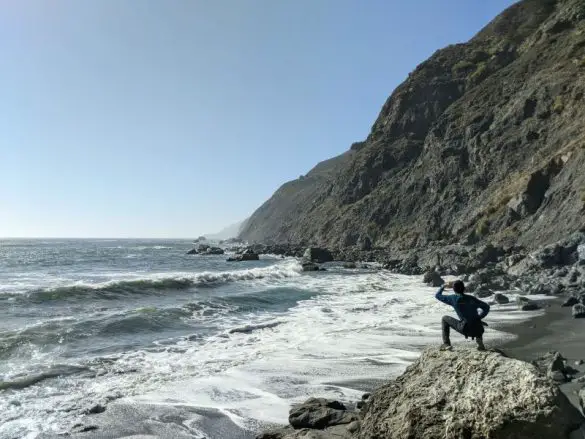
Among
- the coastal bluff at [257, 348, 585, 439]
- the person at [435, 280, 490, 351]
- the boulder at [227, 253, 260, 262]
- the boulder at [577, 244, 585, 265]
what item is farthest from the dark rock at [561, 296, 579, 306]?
the boulder at [227, 253, 260, 262]

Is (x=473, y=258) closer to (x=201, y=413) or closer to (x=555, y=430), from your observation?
(x=201, y=413)

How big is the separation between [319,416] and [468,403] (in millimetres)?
3661

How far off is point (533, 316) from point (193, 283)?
24907 mm

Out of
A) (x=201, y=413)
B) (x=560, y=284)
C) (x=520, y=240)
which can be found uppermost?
(x=520, y=240)

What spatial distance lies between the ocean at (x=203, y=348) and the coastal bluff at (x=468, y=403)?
3.73 metres

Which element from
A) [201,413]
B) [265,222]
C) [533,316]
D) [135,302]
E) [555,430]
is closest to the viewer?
[555,430]

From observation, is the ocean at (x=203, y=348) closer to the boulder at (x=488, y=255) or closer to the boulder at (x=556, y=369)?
the boulder at (x=556, y=369)

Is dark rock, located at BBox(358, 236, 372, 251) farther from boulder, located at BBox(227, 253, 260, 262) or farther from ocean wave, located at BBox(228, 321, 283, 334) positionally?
ocean wave, located at BBox(228, 321, 283, 334)

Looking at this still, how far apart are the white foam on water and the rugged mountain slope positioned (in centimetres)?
1968

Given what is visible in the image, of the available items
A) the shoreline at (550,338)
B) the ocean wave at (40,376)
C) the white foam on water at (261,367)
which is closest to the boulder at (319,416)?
the white foam on water at (261,367)

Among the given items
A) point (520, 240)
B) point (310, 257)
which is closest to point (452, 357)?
point (520, 240)

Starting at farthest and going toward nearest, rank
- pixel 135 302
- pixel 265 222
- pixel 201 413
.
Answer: pixel 265 222
pixel 135 302
pixel 201 413

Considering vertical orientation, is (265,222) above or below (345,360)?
above

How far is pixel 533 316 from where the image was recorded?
18156mm
